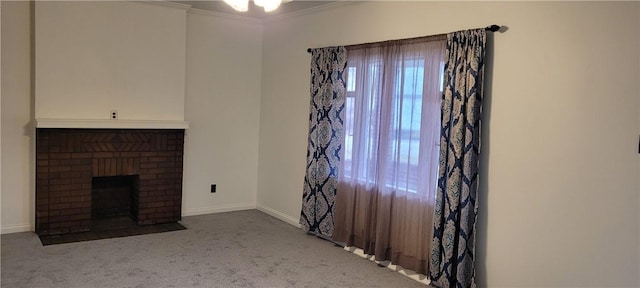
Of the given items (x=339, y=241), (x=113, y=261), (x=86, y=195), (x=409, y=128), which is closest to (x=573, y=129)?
(x=409, y=128)

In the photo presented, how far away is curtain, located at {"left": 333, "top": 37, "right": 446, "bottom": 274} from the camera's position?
3729mm

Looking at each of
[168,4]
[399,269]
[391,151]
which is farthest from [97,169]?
[399,269]

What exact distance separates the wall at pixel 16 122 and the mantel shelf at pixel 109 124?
40 cm

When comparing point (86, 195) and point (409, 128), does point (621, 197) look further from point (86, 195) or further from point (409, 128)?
point (86, 195)

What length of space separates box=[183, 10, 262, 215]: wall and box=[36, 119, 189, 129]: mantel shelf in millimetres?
439

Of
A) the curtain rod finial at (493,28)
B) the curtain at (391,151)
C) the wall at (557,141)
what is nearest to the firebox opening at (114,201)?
the curtain at (391,151)

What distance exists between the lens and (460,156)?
3.42 metres

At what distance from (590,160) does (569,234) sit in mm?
489

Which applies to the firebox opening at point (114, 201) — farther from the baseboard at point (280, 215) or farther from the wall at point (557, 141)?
the wall at point (557, 141)

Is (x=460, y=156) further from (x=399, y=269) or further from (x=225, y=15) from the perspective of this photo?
(x=225, y=15)

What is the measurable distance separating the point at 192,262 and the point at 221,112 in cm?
231

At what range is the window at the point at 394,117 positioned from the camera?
370 centimetres

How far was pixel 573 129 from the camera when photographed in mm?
2928

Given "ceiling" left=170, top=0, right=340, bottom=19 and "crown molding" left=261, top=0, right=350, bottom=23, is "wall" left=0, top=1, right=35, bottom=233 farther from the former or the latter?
"crown molding" left=261, top=0, right=350, bottom=23
